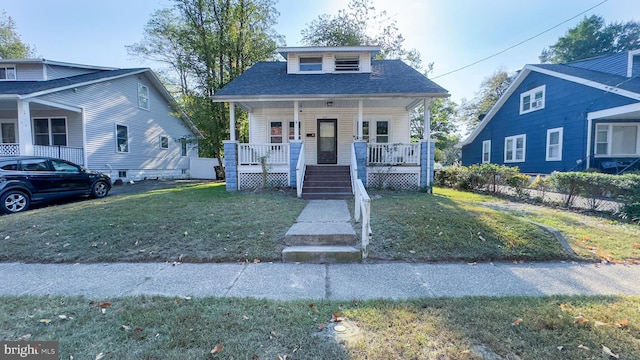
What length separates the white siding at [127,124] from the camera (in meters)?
13.2

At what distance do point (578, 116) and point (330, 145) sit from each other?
11159 millimetres

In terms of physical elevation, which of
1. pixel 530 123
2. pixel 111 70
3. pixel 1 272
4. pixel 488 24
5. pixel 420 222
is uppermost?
pixel 488 24

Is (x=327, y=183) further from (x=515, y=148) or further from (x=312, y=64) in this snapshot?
(x=515, y=148)

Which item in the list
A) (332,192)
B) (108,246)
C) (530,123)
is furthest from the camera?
(530,123)

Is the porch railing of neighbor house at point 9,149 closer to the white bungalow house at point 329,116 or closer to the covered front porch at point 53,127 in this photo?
the covered front porch at point 53,127

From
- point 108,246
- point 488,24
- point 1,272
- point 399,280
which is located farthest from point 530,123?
point 1,272

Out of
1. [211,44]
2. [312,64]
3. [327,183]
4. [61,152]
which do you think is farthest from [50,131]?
[327,183]

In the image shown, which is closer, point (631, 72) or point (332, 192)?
point (332, 192)

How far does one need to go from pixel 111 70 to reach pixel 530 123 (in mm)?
23663

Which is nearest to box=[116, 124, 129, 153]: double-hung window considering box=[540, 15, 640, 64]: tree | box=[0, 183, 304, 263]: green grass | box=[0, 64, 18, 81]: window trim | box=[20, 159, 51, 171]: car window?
box=[0, 64, 18, 81]: window trim

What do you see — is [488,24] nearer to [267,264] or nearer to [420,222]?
[420,222]

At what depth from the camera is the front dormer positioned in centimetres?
1225

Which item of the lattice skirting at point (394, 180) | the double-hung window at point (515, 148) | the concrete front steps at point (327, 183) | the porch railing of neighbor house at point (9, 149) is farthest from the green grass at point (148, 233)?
the double-hung window at point (515, 148)

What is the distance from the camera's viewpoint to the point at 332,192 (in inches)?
365
